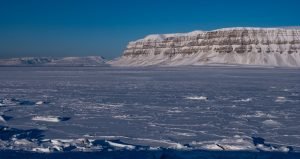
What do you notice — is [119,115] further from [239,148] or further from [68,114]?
[239,148]

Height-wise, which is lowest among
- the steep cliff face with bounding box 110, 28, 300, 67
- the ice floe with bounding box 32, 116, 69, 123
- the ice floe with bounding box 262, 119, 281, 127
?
the ice floe with bounding box 32, 116, 69, 123

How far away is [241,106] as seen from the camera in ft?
59.2

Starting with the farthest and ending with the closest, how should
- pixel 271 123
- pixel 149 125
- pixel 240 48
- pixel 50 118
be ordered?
pixel 240 48
pixel 50 118
pixel 271 123
pixel 149 125

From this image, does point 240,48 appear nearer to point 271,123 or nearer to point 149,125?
point 271,123

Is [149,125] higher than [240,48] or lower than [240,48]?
lower

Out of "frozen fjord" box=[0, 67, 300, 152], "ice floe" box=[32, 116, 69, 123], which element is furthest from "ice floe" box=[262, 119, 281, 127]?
"ice floe" box=[32, 116, 69, 123]

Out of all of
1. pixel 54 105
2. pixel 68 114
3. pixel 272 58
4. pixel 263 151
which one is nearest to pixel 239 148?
pixel 263 151

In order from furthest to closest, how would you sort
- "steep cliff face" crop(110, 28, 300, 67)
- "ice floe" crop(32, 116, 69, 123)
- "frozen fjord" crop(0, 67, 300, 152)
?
"steep cliff face" crop(110, 28, 300, 67) → "ice floe" crop(32, 116, 69, 123) → "frozen fjord" crop(0, 67, 300, 152)

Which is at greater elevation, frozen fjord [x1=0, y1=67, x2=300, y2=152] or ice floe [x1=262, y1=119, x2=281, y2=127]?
ice floe [x1=262, y1=119, x2=281, y2=127]

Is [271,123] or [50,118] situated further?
[50,118]

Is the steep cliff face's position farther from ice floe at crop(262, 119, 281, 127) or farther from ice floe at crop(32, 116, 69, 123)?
ice floe at crop(32, 116, 69, 123)

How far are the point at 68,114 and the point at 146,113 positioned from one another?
279 centimetres

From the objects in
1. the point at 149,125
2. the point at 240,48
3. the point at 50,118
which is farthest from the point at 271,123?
the point at 240,48

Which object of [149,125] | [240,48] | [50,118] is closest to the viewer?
[149,125]
